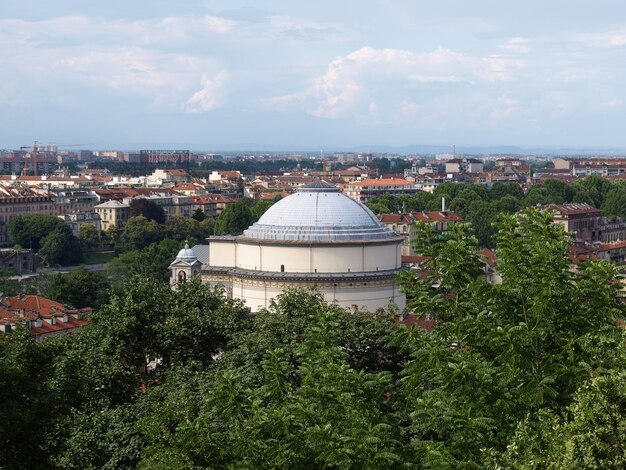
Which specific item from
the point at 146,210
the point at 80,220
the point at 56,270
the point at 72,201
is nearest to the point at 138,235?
the point at 80,220

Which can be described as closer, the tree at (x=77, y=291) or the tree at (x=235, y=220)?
the tree at (x=77, y=291)

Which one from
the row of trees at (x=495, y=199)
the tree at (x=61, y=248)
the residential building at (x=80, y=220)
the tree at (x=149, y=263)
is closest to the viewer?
the tree at (x=149, y=263)

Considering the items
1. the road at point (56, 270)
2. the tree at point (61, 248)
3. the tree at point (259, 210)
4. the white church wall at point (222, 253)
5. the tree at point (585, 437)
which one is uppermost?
the tree at point (585, 437)

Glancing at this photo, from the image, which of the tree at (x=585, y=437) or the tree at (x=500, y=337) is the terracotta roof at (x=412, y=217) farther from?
the tree at (x=585, y=437)

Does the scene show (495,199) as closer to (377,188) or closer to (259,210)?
(259,210)

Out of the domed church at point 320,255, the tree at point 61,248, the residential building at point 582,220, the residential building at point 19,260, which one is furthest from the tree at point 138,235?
the domed church at point 320,255

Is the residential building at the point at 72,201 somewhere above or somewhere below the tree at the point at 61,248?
above

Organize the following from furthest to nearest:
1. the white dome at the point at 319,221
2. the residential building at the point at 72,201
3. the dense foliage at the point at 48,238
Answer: the residential building at the point at 72,201 → the dense foliage at the point at 48,238 → the white dome at the point at 319,221
